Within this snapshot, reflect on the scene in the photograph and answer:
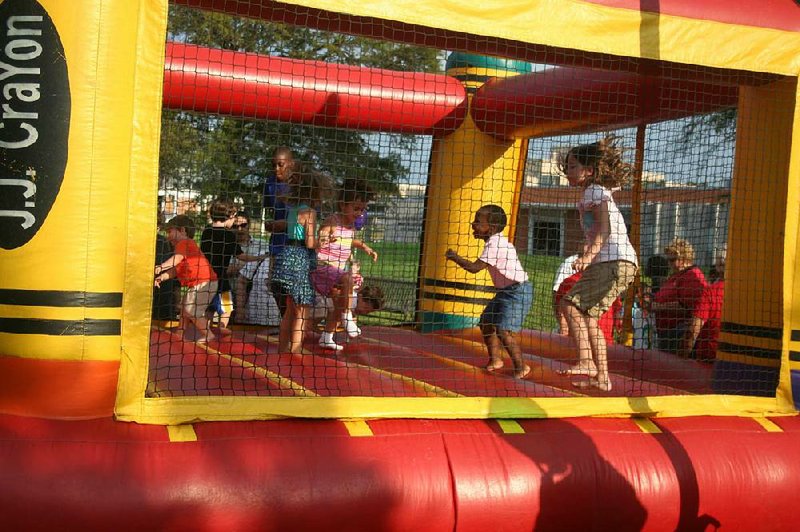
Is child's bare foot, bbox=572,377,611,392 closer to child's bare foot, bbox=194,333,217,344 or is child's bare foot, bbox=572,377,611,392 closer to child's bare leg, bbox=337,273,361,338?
child's bare leg, bbox=337,273,361,338

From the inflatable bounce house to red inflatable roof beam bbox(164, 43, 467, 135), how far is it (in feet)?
0.65

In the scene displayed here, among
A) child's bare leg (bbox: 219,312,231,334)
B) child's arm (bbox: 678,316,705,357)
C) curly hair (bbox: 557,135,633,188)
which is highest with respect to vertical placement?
curly hair (bbox: 557,135,633,188)

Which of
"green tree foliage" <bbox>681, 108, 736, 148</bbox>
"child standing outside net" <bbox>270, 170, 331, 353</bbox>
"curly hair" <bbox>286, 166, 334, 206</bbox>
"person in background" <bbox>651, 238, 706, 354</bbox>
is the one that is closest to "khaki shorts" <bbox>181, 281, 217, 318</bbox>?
"child standing outside net" <bbox>270, 170, 331, 353</bbox>

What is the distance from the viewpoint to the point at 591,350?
167 inches

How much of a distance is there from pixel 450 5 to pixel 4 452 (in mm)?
2108

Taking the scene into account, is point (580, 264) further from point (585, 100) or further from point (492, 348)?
point (585, 100)

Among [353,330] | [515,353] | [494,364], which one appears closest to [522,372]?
[515,353]

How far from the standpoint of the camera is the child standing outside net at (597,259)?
404 cm

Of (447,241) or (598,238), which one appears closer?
(598,238)

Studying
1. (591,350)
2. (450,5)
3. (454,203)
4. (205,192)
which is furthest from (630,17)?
(205,192)

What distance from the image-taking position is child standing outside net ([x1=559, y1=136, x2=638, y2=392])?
159 inches

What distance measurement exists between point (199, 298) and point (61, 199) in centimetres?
245

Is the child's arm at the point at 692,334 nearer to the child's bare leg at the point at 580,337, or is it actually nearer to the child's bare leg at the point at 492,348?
the child's bare leg at the point at 580,337

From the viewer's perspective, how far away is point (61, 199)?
2773 millimetres
